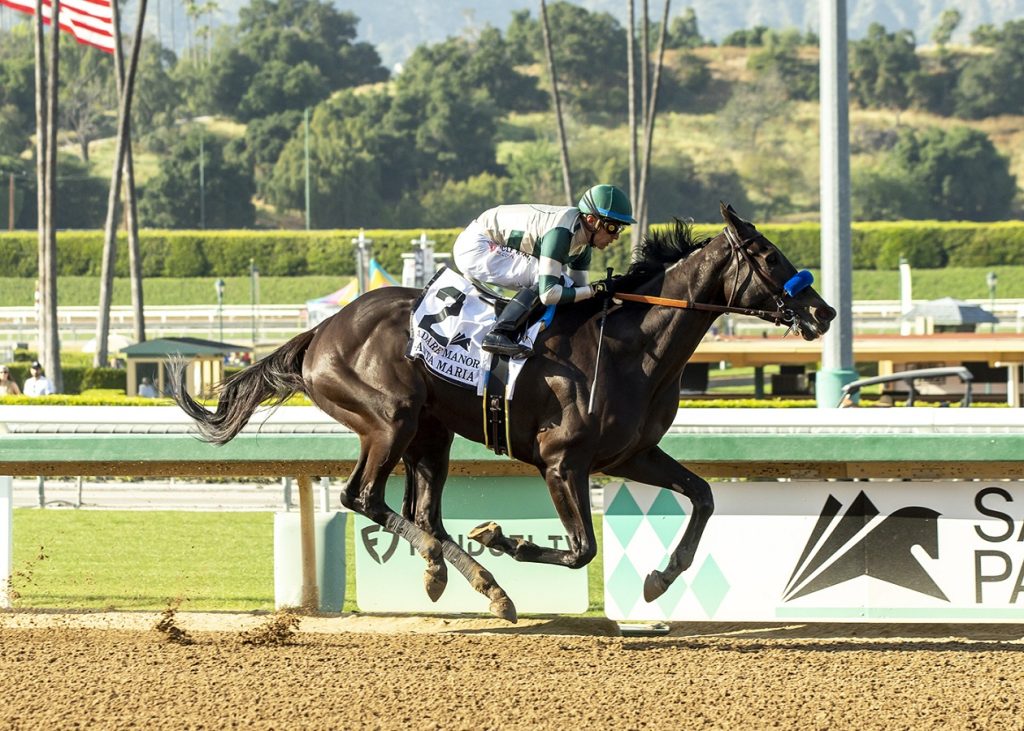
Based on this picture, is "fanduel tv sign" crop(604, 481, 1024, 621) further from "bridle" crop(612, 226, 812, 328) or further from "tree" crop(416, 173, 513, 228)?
"tree" crop(416, 173, 513, 228)

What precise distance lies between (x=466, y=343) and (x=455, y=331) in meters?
0.07

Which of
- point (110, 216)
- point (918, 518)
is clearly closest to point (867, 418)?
point (918, 518)

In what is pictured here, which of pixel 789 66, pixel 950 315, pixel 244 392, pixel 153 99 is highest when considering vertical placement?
pixel 789 66

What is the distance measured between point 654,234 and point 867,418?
4.98ft

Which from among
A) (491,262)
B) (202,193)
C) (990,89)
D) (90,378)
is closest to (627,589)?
(491,262)

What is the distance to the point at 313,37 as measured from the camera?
128375 millimetres

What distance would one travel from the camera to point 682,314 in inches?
244

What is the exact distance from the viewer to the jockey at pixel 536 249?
6.14 meters

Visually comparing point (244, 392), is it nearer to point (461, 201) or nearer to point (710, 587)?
point (710, 587)

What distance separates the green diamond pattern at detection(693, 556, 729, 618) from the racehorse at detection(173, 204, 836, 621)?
78 cm

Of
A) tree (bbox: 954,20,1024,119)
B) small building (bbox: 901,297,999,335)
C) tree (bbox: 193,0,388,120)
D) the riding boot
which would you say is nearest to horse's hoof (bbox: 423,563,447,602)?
the riding boot

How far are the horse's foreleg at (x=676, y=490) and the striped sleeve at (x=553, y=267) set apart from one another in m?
0.79

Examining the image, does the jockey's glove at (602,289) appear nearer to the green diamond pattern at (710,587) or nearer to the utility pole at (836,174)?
the green diamond pattern at (710,587)

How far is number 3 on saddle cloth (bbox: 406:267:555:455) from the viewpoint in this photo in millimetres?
6238
